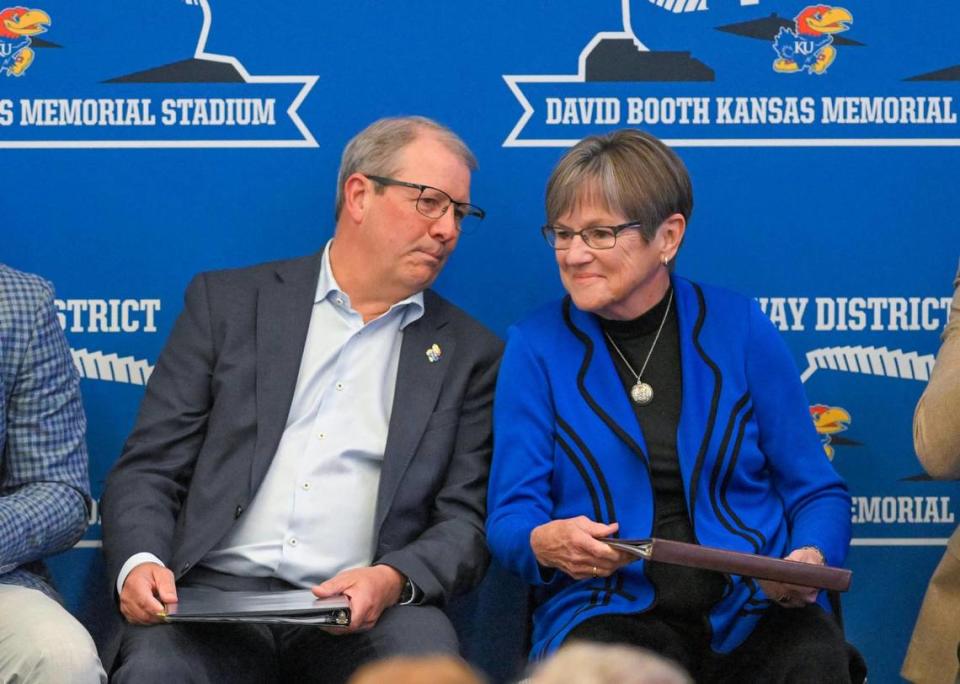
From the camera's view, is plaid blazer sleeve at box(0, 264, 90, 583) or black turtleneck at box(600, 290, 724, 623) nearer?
black turtleneck at box(600, 290, 724, 623)

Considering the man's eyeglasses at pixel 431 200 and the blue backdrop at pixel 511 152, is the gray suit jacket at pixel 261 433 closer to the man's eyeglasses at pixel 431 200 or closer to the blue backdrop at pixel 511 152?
the man's eyeglasses at pixel 431 200

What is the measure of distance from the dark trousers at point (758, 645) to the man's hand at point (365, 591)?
1.30ft

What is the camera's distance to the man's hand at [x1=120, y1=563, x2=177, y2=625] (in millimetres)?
2984

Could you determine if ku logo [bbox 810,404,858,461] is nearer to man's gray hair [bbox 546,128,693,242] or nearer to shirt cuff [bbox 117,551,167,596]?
man's gray hair [bbox 546,128,693,242]

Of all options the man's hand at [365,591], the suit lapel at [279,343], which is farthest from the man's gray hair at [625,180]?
the man's hand at [365,591]

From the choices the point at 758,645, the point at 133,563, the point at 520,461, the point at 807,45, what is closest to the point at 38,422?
the point at 133,563

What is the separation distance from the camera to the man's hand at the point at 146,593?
9.79 ft

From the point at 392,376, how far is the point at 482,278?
0.47 metres

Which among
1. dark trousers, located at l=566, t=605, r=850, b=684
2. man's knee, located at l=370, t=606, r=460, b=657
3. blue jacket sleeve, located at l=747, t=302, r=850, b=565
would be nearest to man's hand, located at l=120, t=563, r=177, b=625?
man's knee, located at l=370, t=606, r=460, b=657

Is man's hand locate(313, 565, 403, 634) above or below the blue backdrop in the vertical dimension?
below

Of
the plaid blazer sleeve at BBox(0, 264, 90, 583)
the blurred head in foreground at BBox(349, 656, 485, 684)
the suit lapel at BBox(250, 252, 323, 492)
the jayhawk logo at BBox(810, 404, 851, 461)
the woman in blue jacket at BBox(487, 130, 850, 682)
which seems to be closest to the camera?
the blurred head in foreground at BBox(349, 656, 485, 684)

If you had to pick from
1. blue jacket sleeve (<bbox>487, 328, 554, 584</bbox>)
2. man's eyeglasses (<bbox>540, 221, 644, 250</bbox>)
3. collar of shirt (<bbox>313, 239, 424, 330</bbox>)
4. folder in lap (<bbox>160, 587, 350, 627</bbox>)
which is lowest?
folder in lap (<bbox>160, 587, 350, 627</bbox>)

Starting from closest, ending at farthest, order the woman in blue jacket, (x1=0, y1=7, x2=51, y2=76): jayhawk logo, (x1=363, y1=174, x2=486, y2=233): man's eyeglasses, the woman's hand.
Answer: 1. the woman's hand
2. the woman in blue jacket
3. (x1=363, y1=174, x2=486, y2=233): man's eyeglasses
4. (x1=0, y1=7, x2=51, y2=76): jayhawk logo

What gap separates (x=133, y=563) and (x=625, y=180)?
1354 mm
